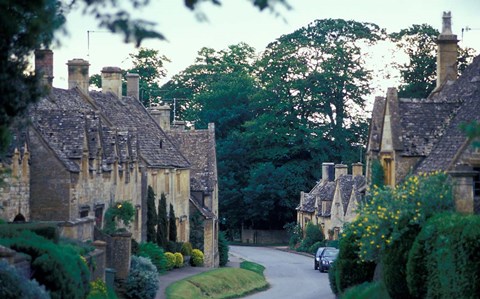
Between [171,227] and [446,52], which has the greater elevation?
[446,52]

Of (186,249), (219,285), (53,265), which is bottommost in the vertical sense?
(219,285)

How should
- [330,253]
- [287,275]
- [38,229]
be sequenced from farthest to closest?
[330,253] → [287,275] → [38,229]

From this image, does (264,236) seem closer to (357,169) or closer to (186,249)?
(357,169)

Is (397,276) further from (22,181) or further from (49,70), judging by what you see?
(49,70)

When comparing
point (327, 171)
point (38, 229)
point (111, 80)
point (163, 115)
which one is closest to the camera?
point (38, 229)

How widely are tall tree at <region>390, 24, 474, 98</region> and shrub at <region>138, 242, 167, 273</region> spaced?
33.3m

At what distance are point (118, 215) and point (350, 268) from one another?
11398 millimetres

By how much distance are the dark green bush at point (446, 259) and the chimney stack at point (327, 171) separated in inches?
2256

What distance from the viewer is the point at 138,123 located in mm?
66438

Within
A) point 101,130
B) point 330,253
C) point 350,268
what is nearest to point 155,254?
point 101,130

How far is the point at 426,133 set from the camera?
42.8m

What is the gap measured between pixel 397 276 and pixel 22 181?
1439 cm

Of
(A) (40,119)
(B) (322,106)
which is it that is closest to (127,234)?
(A) (40,119)

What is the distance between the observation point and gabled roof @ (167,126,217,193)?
7362 cm
